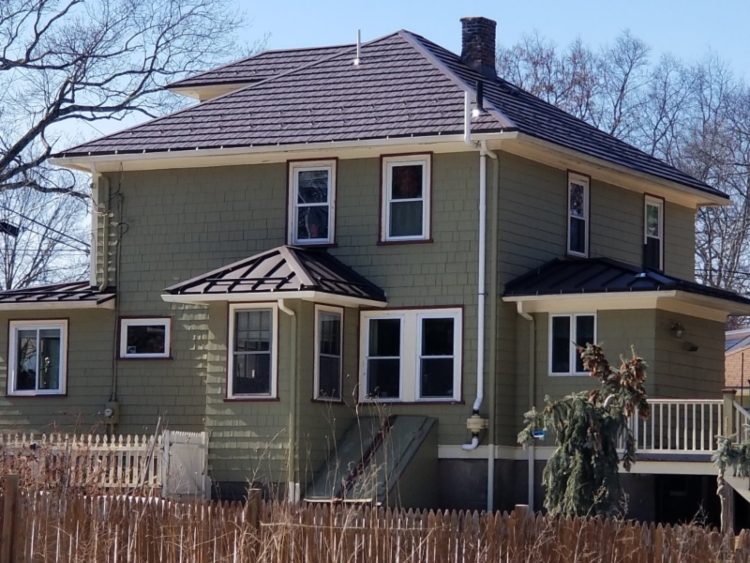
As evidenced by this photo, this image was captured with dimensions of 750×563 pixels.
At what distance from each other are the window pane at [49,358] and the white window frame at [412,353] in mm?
6182

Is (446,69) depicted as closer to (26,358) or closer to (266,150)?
(266,150)

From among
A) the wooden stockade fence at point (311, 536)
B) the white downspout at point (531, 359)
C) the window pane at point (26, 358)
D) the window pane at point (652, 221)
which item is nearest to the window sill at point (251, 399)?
the white downspout at point (531, 359)

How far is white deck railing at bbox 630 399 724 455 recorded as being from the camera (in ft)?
81.7

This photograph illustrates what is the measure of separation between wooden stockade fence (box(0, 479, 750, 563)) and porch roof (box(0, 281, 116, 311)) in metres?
11.3

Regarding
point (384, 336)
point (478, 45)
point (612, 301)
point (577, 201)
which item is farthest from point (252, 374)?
point (478, 45)

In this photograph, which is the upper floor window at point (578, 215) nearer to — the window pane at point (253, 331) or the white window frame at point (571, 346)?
the white window frame at point (571, 346)

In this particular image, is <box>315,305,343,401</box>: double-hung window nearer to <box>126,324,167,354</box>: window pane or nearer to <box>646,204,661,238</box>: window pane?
<box>126,324,167,354</box>: window pane

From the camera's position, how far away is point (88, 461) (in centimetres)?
2391

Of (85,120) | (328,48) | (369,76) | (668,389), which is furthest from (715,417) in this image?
(85,120)

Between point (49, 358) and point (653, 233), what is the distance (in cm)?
1210

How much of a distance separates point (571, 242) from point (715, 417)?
450 cm

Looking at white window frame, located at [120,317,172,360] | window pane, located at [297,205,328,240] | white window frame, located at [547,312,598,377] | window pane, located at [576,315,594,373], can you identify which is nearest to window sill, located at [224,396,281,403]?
white window frame, located at [120,317,172,360]

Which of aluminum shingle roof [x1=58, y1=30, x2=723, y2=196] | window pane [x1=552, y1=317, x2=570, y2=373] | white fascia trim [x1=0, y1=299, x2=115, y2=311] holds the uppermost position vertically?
aluminum shingle roof [x1=58, y1=30, x2=723, y2=196]

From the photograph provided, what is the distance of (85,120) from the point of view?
1726 inches
